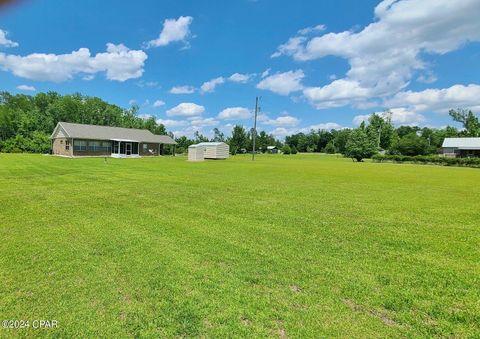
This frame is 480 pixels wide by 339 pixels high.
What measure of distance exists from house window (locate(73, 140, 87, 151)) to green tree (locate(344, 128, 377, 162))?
1715 inches

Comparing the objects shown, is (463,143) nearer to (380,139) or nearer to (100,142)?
(380,139)

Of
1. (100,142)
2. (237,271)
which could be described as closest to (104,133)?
(100,142)

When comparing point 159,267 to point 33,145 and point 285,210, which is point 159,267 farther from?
point 33,145

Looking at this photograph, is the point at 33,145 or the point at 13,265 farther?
the point at 33,145

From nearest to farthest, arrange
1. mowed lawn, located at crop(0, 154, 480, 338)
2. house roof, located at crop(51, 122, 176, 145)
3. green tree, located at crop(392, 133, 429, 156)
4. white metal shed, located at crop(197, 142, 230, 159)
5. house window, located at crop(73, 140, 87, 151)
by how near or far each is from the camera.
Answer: mowed lawn, located at crop(0, 154, 480, 338)
house window, located at crop(73, 140, 87, 151)
house roof, located at crop(51, 122, 176, 145)
white metal shed, located at crop(197, 142, 230, 159)
green tree, located at crop(392, 133, 429, 156)

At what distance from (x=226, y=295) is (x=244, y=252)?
1.40 meters

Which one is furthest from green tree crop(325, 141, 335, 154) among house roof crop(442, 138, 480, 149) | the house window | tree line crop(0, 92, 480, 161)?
the house window

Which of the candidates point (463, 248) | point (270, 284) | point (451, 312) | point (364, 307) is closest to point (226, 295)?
point (270, 284)

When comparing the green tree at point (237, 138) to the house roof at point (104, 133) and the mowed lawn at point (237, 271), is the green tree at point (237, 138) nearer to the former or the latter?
the house roof at point (104, 133)

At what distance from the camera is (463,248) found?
17.2ft

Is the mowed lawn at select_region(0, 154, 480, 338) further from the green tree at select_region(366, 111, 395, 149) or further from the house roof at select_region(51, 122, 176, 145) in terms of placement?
the green tree at select_region(366, 111, 395, 149)

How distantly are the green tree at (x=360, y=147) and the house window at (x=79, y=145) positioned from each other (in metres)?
43.6

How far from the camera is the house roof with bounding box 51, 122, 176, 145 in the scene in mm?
40406

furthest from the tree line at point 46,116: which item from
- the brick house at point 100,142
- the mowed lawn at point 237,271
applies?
the mowed lawn at point 237,271
